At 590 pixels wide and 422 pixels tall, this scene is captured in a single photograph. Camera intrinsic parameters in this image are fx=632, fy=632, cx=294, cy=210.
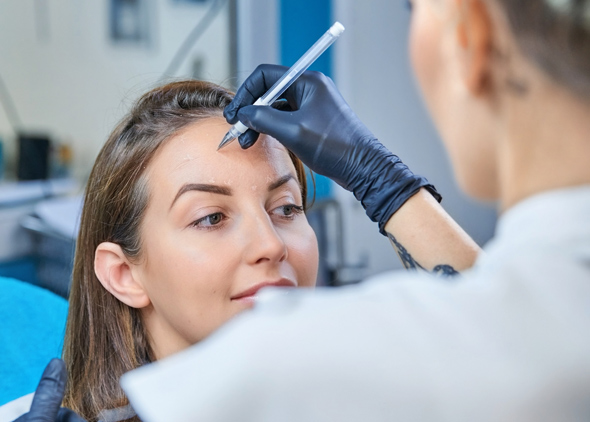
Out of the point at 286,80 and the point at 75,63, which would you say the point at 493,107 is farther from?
the point at 75,63

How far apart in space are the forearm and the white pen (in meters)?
0.29

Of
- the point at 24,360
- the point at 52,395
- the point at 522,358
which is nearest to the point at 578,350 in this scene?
the point at 522,358

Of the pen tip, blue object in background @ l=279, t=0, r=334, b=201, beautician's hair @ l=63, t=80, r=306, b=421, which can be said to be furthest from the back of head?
blue object in background @ l=279, t=0, r=334, b=201

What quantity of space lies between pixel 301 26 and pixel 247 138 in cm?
191

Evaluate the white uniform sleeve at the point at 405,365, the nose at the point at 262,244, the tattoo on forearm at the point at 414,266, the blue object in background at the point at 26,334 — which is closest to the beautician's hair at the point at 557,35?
the white uniform sleeve at the point at 405,365

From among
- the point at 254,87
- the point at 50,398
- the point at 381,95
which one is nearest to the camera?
the point at 50,398

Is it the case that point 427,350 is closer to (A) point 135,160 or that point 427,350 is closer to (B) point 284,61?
(A) point 135,160

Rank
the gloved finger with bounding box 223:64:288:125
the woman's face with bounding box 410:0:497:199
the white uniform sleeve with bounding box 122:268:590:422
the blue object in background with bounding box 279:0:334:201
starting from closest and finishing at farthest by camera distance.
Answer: the white uniform sleeve with bounding box 122:268:590:422 → the woman's face with bounding box 410:0:497:199 → the gloved finger with bounding box 223:64:288:125 → the blue object in background with bounding box 279:0:334:201

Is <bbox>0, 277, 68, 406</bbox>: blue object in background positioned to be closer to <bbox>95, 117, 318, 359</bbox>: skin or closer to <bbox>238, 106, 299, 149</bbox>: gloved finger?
<bbox>95, 117, 318, 359</bbox>: skin

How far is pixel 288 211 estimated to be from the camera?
1191 mm

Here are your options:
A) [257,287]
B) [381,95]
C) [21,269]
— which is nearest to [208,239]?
[257,287]

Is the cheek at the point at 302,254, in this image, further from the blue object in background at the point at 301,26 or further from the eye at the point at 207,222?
the blue object in background at the point at 301,26

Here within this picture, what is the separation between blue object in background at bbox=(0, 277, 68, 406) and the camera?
4.52ft

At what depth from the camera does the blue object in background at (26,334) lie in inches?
54.2
